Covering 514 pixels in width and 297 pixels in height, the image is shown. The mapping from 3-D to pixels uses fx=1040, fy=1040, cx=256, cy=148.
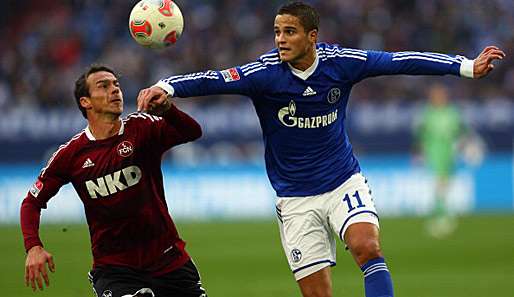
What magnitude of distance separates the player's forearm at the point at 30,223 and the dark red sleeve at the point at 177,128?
990 millimetres

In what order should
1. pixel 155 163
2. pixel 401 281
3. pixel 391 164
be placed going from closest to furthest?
pixel 155 163
pixel 401 281
pixel 391 164

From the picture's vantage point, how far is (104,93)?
7.29 m

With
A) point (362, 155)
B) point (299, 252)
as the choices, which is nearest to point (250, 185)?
point (362, 155)

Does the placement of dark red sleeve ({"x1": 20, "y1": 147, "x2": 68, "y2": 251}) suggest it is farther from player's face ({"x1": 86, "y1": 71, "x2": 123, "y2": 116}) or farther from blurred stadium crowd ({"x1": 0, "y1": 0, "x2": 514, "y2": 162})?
blurred stadium crowd ({"x1": 0, "y1": 0, "x2": 514, "y2": 162})

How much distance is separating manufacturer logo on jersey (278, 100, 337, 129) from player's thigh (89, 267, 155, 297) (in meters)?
1.58

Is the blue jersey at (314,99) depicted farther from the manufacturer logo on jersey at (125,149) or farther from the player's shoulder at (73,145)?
the player's shoulder at (73,145)

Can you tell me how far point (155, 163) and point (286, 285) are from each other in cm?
494

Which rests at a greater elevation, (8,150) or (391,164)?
(8,150)

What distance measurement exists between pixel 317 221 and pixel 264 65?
1227mm

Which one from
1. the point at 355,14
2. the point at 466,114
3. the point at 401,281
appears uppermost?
the point at 355,14

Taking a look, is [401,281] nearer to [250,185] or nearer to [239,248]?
[239,248]

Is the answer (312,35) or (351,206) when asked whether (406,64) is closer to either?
(312,35)

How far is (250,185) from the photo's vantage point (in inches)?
789

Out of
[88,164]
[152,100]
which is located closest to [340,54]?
[152,100]
